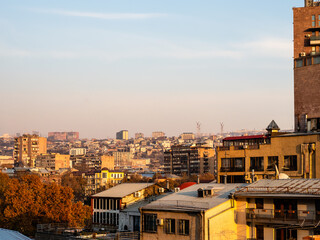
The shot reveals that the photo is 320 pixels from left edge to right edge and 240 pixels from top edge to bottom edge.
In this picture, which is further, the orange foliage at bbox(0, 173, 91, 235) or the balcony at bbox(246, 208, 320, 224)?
the orange foliage at bbox(0, 173, 91, 235)

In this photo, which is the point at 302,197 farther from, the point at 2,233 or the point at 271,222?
the point at 2,233

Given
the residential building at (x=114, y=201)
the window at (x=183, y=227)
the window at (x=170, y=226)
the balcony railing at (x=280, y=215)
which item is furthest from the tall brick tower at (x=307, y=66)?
the window at (x=183, y=227)

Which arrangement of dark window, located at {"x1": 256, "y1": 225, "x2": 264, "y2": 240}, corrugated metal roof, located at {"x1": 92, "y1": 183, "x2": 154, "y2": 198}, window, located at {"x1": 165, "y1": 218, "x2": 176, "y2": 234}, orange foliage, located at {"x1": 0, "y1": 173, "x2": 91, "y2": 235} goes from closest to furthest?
1. dark window, located at {"x1": 256, "y1": 225, "x2": 264, "y2": 240}
2. window, located at {"x1": 165, "y1": 218, "x2": 176, "y2": 234}
3. corrugated metal roof, located at {"x1": 92, "y1": 183, "x2": 154, "y2": 198}
4. orange foliage, located at {"x1": 0, "y1": 173, "x2": 91, "y2": 235}

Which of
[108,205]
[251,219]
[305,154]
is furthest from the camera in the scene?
[108,205]

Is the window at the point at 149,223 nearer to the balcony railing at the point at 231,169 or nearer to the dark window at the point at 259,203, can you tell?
the dark window at the point at 259,203

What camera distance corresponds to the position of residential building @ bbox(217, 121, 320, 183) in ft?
181

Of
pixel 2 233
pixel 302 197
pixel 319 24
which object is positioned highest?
pixel 319 24

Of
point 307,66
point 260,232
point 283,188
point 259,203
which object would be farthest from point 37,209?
point 283,188

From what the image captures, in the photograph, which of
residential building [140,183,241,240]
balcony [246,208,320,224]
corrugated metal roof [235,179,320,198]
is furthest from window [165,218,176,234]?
balcony [246,208,320,224]

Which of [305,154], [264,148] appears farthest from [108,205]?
[305,154]

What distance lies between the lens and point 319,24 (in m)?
71.3

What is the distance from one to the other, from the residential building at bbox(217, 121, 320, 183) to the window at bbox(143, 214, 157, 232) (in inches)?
474

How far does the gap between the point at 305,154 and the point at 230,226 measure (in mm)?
17490

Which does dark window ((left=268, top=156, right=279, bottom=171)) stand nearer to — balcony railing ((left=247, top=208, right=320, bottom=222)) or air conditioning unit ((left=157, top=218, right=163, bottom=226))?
balcony railing ((left=247, top=208, right=320, bottom=222))
